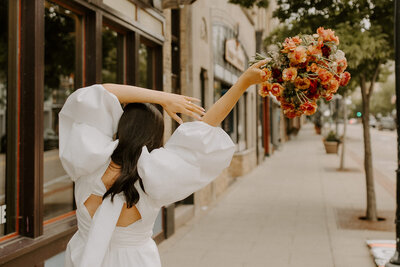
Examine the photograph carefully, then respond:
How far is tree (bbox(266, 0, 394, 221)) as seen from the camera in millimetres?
6926

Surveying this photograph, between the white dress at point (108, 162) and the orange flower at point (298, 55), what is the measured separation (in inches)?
18.2

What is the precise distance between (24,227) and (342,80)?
295 cm

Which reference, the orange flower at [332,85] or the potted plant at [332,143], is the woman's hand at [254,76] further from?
the potted plant at [332,143]

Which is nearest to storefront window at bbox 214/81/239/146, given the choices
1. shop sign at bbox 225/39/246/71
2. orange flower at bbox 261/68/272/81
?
shop sign at bbox 225/39/246/71

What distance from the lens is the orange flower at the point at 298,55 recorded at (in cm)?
197

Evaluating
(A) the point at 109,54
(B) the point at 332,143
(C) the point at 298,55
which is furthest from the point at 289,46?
(B) the point at 332,143

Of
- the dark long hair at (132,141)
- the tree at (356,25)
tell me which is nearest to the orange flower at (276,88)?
the dark long hair at (132,141)

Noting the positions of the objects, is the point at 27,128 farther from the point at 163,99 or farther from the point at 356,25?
the point at 356,25

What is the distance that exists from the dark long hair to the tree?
17.3 ft

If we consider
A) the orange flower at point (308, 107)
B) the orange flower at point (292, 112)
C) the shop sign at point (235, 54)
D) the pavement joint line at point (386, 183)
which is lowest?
the pavement joint line at point (386, 183)

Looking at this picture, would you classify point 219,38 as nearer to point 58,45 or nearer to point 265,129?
point 58,45

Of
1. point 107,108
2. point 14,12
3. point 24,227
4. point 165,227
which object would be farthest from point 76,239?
point 165,227

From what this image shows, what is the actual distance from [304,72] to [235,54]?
11.3 meters

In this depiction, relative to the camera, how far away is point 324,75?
1971 millimetres
